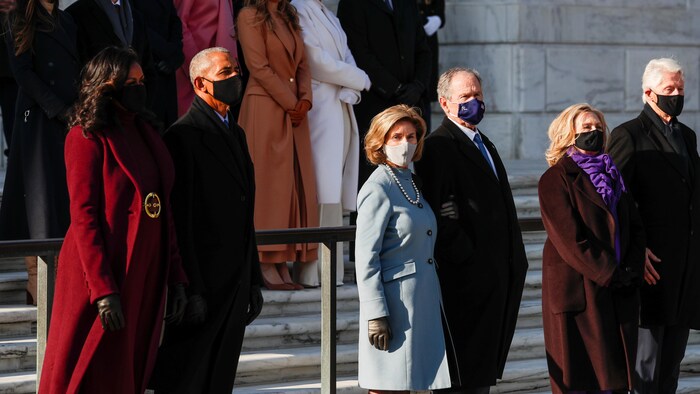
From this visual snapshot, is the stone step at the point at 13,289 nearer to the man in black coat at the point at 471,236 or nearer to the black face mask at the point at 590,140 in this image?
the man in black coat at the point at 471,236

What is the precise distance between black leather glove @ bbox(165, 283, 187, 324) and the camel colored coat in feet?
8.71

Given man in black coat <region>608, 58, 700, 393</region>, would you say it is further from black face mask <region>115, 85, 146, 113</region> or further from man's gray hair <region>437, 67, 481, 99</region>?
black face mask <region>115, 85, 146, 113</region>

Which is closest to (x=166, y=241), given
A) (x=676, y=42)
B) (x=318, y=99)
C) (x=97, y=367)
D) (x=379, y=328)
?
(x=97, y=367)

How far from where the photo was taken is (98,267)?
5.51m

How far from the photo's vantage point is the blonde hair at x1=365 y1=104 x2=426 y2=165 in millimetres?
6227

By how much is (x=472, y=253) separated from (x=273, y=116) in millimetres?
2449

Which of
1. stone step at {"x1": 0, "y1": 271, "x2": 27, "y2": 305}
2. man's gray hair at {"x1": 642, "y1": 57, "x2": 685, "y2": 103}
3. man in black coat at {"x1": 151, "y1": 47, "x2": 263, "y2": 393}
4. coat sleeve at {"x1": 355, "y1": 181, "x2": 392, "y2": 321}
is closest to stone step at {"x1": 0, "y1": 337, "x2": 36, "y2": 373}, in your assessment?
stone step at {"x1": 0, "y1": 271, "x2": 27, "y2": 305}

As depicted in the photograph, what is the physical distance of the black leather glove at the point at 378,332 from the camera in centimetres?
609

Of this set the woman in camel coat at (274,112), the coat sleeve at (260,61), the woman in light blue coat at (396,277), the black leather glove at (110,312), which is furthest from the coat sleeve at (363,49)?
the black leather glove at (110,312)

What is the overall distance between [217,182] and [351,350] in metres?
2.16

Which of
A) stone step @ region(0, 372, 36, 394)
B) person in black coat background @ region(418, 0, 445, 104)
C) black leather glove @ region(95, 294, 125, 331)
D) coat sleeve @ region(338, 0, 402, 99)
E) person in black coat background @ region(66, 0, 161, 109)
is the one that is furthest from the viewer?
person in black coat background @ region(418, 0, 445, 104)

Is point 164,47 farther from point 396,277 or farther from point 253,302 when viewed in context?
point 396,277

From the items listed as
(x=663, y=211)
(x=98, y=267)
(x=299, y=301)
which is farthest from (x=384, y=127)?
(x=299, y=301)

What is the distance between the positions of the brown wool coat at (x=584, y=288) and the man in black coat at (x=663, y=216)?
0.43 meters
